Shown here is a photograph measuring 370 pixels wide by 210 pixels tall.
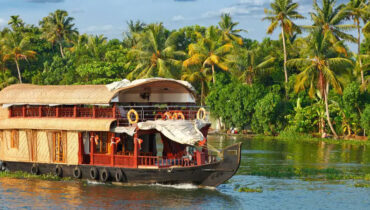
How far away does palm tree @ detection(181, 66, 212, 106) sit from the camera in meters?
46.3

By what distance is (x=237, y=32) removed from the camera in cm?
5397

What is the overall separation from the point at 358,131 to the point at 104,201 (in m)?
22.7

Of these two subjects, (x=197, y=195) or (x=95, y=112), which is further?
(x=95, y=112)

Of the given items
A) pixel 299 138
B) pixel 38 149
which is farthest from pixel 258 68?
pixel 38 149

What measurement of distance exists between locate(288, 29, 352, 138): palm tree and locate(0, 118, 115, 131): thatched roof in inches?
752

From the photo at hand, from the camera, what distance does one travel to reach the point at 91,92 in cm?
2175

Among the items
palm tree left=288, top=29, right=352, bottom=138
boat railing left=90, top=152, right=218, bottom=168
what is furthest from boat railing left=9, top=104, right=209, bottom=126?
palm tree left=288, top=29, right=352, bottom=138

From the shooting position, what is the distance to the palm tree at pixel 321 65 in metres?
36.8

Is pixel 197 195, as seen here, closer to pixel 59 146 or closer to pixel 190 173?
pixel 190 173

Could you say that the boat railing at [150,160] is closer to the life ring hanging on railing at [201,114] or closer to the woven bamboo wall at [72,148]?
the woven bamboo wall at [72,148]

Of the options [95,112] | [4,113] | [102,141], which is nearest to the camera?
[95,112]

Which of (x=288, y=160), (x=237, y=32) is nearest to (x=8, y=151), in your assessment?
(x=288, y=160)

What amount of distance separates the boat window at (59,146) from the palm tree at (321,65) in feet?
62.6

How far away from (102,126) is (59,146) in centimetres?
255
